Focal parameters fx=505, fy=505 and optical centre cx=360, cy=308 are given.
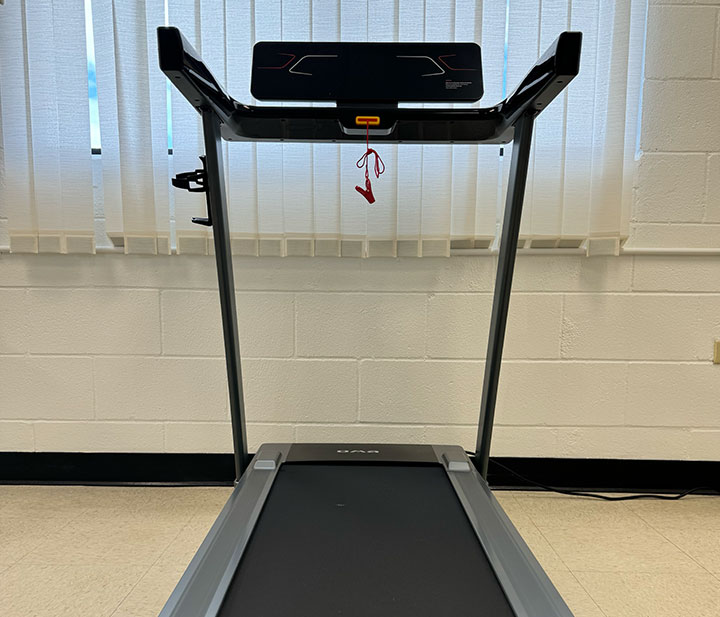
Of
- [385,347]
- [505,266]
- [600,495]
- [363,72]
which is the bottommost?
[600,495]

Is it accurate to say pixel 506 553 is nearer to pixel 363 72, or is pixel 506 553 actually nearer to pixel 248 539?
pixel 248 539

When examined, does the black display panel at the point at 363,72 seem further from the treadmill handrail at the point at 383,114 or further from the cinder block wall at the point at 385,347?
the cinder block wall at the point at 385,347

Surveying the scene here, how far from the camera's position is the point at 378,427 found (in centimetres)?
184

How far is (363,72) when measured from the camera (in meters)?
1.23

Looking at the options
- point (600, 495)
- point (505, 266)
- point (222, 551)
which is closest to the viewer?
point (222, 551)

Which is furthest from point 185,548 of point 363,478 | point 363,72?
point 363,72

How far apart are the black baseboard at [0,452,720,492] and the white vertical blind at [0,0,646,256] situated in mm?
769

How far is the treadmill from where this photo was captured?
943mm

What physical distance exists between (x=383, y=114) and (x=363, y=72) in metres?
0.11

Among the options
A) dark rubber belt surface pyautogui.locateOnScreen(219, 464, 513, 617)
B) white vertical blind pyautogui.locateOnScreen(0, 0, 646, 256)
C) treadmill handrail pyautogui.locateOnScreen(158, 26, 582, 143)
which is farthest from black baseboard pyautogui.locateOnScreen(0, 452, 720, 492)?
treadmill handrail pyautogui.locateOnScreen(158, 26, 582, 143)

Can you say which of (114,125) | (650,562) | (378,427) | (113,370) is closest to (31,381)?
(113,370)

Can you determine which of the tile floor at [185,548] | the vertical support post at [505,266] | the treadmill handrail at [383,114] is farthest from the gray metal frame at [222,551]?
the treadmill handrail at [383,114]

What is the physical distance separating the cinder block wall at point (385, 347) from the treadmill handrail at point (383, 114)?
20.6 inches

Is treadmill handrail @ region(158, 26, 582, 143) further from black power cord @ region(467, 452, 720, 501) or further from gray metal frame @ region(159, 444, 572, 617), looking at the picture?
black power cord @ region(467, 452, 720, 501)
